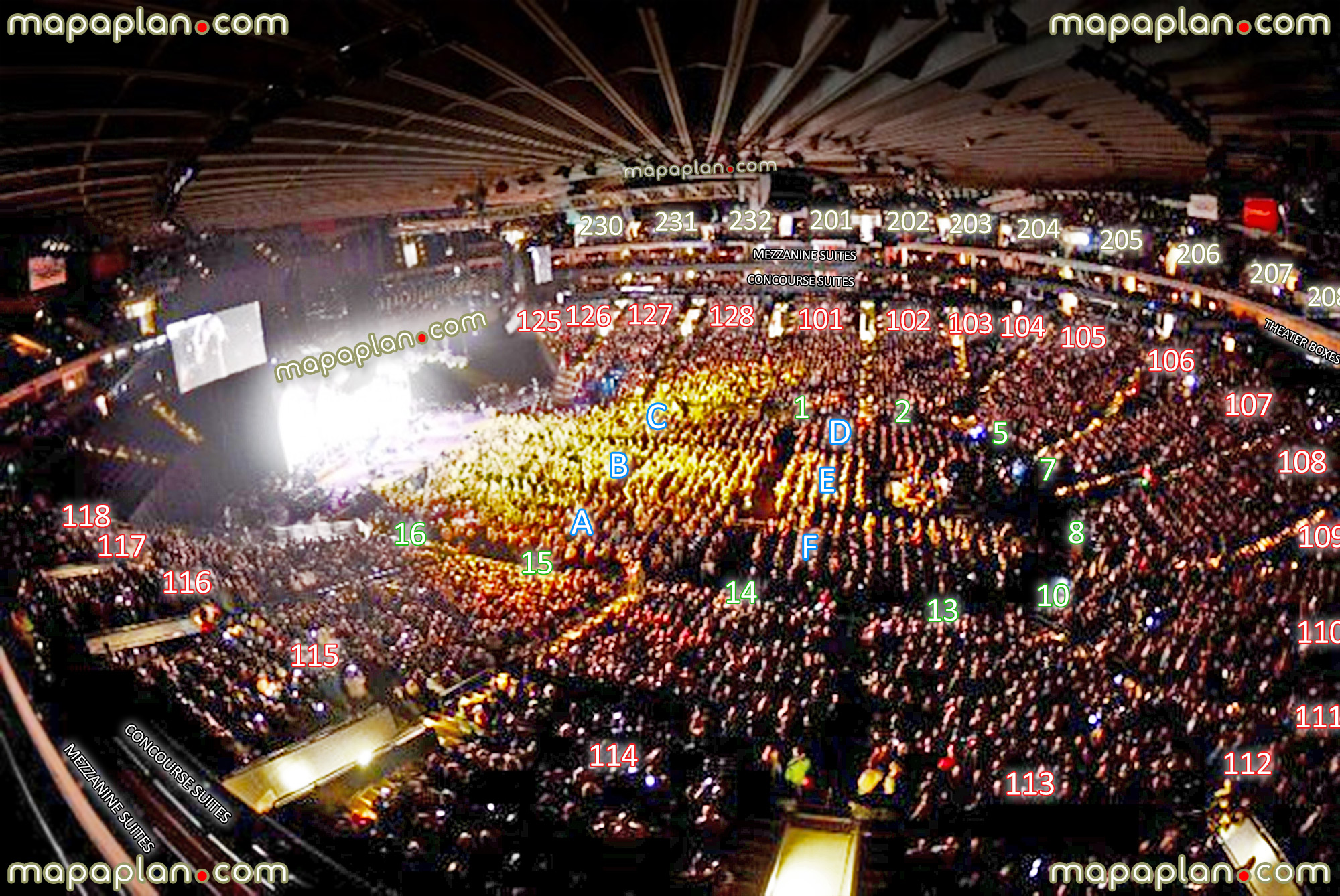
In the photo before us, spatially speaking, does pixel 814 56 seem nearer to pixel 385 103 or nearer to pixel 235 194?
pixel 385 103

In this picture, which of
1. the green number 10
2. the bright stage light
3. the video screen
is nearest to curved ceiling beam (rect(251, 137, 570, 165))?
the video screen

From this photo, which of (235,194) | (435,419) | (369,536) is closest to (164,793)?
(235,194)

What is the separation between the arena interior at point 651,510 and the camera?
17.3 feet

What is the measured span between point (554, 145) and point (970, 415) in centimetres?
1790

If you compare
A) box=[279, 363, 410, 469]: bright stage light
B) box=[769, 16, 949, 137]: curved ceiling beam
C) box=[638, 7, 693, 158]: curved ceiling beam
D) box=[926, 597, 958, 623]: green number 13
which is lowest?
box=[926, 597, 958, 623]: green number 13

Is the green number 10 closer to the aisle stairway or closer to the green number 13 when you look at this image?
the green number 13

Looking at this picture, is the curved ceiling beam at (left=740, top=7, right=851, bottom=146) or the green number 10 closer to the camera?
the curved ceiling beam at (left=740, top=7, right=851, bottom=146)

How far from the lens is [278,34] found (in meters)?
4.49

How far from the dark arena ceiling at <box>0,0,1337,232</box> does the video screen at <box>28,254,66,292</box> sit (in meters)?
2.82

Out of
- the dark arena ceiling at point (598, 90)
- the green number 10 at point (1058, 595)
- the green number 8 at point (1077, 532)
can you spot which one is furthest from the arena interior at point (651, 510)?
the green number 8 at point (1077, 532)

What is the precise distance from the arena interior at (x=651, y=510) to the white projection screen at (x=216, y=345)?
5.8 inches

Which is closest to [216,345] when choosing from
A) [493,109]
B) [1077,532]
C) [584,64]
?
[493,109]

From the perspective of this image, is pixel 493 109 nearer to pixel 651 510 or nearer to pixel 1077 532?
pixel 651 510

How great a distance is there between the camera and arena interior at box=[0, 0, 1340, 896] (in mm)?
5258
